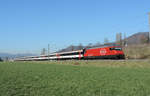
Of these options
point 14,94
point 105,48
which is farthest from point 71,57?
point 14,94

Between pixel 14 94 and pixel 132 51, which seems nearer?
pixel 14 94

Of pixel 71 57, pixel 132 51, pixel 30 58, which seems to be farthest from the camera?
pixel 30 58

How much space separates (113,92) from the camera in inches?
369

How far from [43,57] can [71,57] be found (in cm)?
2366

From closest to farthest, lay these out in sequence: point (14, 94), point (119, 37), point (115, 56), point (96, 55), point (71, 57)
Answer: point (14, 94) < point (115, 56) < point (96, 55) < point (71, 57) < point (119, 37)

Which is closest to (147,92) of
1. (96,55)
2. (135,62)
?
(135,62)

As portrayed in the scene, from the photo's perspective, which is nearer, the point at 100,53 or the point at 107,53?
the point at 107,53

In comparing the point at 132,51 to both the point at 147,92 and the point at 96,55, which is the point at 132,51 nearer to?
the point at 96,55

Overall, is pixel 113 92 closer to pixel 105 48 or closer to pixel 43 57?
pixel 105 48

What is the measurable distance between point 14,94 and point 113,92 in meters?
4.65

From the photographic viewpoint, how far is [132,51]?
5859 cm

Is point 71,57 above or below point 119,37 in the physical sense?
below

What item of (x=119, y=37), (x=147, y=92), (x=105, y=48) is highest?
(x=119, y=37)

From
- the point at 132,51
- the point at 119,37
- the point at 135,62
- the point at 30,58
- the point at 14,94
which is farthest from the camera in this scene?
the point at 30,58
